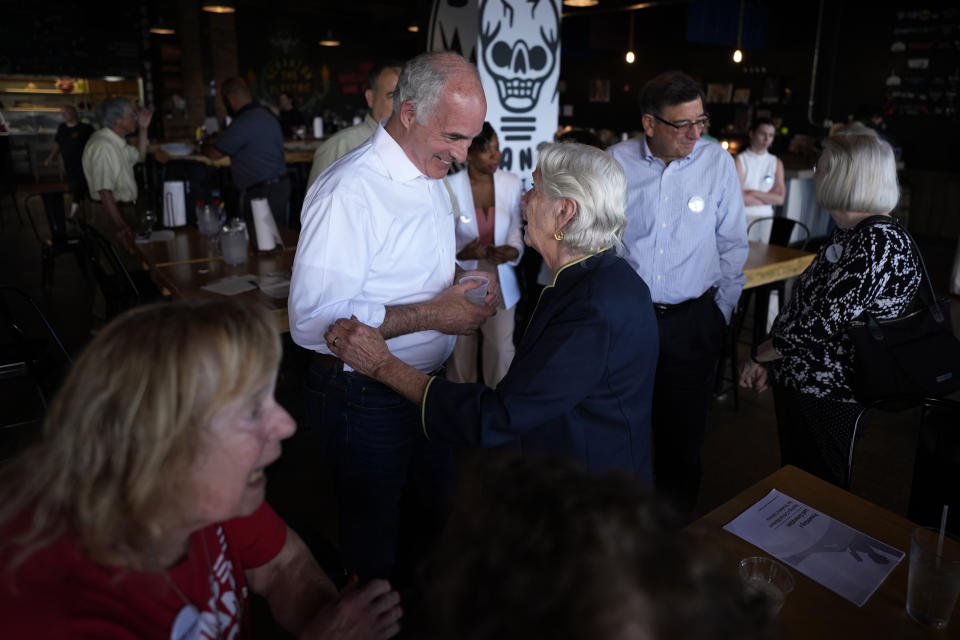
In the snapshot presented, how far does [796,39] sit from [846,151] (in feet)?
32.3

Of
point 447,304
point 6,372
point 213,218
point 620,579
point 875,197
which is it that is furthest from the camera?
point 213,218

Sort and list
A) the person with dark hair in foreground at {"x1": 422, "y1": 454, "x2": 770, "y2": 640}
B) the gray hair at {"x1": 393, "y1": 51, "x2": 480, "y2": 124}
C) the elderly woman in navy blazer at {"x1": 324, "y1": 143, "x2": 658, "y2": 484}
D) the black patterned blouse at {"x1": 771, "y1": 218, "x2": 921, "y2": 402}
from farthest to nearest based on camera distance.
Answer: the black patterned blouse at {"x1": 771, "y1": 218, "x2": 921, "y2": 402} < the gray hair at {"x1": 393, "y1": 51, "x2": 480, "y2": 124} < the elderly woman in navy blazer at {"x1": 324, "y1": 143, "x2": 658, "y2": 484} < the person with dark hair in foreground at {"x1": 422, "y1": 454, "x2": 770, "y2": 640}

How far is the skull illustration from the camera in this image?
13.2 feet

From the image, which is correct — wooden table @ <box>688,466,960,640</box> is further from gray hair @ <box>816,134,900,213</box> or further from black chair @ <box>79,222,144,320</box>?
black chair @ <box>79,222,144,320</box>

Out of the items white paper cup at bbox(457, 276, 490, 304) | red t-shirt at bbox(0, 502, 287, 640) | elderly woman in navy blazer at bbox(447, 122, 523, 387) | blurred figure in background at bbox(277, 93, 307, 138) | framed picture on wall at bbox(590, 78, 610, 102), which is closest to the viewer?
red t-shirt at bbox(0, 502, 287, 640)

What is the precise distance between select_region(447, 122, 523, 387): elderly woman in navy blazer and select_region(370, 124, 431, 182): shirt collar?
1.55 metres

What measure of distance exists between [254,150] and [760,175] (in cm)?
423

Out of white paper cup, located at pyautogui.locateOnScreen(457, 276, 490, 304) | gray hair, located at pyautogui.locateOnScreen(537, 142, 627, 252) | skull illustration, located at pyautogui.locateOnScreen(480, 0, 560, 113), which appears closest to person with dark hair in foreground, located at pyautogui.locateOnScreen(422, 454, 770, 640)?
gray hair, located at pyautogui.locateOnScreen(537, 142, 627, 252)

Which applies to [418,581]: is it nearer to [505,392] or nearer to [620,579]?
[620,579]

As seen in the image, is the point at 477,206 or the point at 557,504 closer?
the point at 557,504

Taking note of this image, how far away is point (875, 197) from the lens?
209 centimetres

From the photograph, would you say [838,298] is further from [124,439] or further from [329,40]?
[329,40]

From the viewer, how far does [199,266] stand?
11.2 ft

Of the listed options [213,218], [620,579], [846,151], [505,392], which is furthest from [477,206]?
[620,579]
